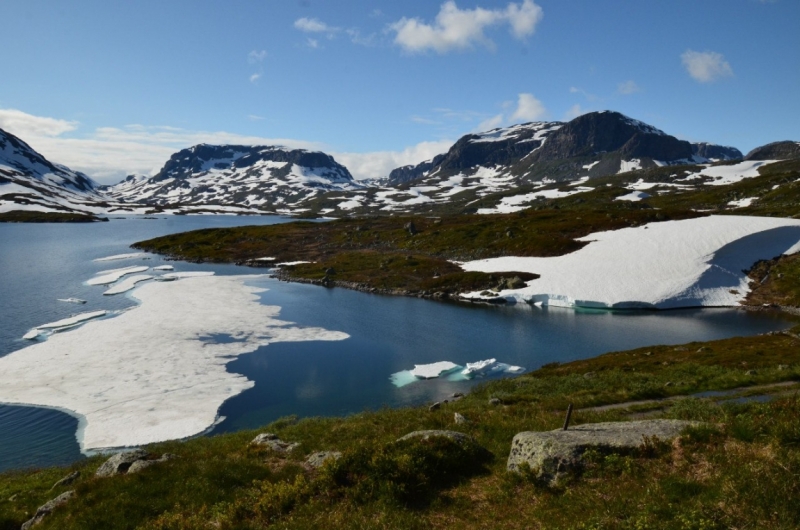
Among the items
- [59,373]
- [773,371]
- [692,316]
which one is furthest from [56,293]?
[692,316]

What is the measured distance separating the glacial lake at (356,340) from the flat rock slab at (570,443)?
2223 centimetres

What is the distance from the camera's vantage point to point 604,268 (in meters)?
80.6

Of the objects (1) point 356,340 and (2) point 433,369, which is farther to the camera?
(1) point 356,340

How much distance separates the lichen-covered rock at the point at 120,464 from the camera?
50.6 feet

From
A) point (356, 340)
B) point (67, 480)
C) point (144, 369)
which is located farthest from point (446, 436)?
point (356, 340)

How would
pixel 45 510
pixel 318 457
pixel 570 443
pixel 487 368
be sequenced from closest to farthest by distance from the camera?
1. pixel 570 443
2. pixel 45 510
3. pixel 318 457
4. pixel 487 368

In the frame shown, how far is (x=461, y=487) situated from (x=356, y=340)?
41722 millimetres

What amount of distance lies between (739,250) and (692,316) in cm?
2598

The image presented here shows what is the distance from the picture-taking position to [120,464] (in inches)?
614

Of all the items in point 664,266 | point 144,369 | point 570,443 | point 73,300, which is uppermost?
point 664,266

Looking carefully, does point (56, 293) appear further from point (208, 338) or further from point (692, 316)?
point (692, 316)

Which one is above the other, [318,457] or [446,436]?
[446,436]

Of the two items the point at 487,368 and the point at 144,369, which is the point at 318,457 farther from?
the point at 144,369

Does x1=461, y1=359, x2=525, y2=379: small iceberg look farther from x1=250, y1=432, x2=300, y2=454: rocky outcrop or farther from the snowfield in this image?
the snowfield
